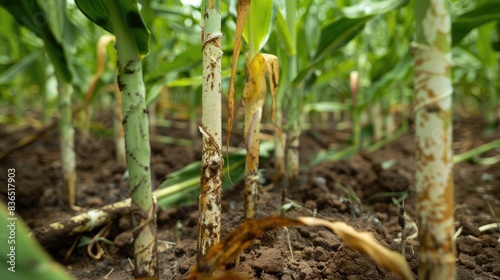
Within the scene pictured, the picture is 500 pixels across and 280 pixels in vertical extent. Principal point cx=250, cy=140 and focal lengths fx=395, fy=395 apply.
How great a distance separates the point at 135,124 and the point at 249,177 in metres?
0.31

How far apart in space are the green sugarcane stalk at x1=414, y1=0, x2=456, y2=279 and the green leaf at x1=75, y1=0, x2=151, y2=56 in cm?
46

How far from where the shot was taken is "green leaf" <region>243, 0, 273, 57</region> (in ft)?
2.91

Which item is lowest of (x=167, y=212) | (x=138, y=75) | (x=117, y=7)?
(x=167, y=212)

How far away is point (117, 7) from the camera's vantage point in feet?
2.31

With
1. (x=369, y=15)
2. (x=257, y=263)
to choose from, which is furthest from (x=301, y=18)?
(x=257, y=263)

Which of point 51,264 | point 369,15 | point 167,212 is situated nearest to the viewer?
point 51,264

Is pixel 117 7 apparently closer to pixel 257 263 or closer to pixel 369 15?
pixel 257 263

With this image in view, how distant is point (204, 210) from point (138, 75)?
28 centimetres

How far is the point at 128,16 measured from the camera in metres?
0.71

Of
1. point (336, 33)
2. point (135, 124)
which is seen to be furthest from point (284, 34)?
point (135, 124)

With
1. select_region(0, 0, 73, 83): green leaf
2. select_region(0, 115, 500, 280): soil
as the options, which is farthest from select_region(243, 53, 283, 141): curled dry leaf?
select_region(0, 0, 73, 83): green leaf

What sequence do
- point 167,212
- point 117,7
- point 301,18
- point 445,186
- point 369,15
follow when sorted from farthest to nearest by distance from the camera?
point 301,18
point 167,212
point 369,15
point 117,7
point 445,186

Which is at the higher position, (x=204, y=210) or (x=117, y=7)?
→ (x=117, y=7)

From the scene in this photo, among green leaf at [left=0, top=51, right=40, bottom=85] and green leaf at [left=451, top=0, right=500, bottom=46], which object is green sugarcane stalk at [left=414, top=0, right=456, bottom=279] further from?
green leaf at [left=0, top=51, right=40, bottom=85]
